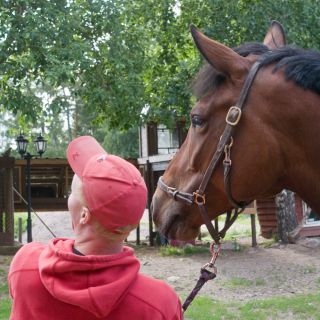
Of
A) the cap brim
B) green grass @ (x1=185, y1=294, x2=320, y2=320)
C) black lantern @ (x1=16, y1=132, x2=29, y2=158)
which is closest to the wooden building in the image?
black lantern @ (x1=16, y1=132, x2=29, y2=158)

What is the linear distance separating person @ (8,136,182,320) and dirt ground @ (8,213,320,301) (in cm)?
655

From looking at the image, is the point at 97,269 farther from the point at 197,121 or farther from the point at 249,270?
the point at 249,270

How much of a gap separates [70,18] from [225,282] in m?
5.71

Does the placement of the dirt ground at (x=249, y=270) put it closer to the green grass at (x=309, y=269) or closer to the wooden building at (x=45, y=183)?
the green grass at (x=309, y=269)

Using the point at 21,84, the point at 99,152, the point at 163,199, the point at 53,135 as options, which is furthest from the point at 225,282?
the point at 53,135

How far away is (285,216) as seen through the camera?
1320cm

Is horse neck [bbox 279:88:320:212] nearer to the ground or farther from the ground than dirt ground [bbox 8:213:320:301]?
farther from the ground

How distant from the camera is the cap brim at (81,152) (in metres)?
1.51

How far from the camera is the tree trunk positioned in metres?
13.1

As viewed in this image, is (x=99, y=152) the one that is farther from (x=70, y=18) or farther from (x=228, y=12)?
(x=228, y=12)

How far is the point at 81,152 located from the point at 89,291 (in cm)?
42

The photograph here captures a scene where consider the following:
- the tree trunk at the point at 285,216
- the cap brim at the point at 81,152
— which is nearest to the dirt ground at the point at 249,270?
the tree trunk at the point at 285,216

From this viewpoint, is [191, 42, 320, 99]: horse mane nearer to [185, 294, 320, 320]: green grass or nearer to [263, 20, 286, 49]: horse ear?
[263, 20, 286, 49]: horse ear

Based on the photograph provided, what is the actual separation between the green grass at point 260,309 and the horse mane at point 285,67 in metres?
4.64
